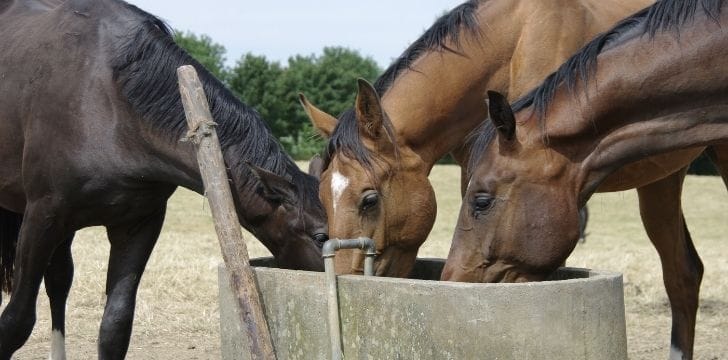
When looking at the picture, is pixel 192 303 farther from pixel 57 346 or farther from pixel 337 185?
pixel 337 185

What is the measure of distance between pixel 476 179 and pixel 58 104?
2.18m

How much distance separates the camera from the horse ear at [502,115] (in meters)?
3.62

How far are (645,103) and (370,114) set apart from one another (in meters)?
1.47

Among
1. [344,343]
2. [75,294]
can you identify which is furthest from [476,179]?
[75,294]

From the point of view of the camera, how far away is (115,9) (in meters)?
5.03

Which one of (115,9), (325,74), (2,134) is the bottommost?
(2,134)

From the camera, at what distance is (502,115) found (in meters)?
3.67

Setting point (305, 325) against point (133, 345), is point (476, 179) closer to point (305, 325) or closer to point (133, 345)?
point (305, 325)

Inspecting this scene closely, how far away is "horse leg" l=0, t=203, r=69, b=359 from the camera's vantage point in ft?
15.4

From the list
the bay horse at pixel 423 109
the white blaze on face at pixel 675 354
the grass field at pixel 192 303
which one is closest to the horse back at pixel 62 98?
the bay horse at pixel 423 109

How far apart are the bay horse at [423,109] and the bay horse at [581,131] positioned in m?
0.86

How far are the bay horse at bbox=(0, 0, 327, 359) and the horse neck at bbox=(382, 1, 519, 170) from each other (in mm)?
643

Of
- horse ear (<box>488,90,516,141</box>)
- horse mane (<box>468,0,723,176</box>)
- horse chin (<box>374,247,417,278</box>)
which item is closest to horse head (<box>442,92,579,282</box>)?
horse ear (<box>488,90,516,141</box>)

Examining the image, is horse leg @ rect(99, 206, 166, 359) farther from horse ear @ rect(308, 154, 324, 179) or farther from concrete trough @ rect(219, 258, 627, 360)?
concrete trough @ rect(219, 258, 627, 360)
